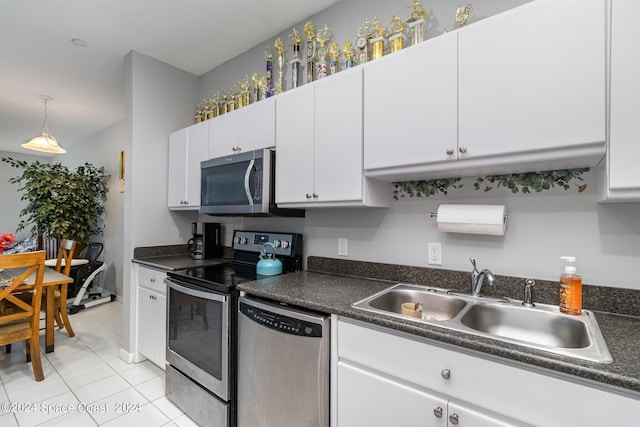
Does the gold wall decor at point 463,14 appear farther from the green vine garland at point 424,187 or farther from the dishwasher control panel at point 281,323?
the dishwasher control panel at point 281,323

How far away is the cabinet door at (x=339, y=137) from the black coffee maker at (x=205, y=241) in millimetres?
1422

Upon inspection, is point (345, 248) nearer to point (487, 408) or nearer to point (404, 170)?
point (404, 170)

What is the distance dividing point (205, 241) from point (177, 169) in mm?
727

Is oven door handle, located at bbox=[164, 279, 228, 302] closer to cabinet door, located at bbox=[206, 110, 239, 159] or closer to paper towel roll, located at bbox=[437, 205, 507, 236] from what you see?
cabinet door, located at bbox=[206, 110, 239, 159]

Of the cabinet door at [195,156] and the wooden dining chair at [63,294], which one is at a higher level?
the cabinet door at [195,156]

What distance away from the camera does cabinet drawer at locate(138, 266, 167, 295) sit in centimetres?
238

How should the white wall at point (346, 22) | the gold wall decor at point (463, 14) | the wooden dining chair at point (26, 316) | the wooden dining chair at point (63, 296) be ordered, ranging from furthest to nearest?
the wooden dining chair at point (63, 296) → the wooden dining chair at point (26, 316) → the white wall at point (346, 22) → the gold wall decor at point (463, 14)

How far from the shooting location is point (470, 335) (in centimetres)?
A: 103

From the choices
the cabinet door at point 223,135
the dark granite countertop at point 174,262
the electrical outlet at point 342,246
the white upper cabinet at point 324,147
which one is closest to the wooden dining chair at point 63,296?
the dark granite countertop at point 174,262

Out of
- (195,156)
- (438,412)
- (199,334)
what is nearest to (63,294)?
(195,156)

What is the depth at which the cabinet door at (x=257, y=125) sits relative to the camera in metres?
2.11

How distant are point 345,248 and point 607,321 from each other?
4.32 ft

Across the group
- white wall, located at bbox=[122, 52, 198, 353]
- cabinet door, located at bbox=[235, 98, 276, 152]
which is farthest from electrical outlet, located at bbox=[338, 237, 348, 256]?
white wall, located at bbox=[122, 52, 198, 353]

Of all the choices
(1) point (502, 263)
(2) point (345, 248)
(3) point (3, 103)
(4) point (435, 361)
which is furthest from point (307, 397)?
(3) point (3, 103)
